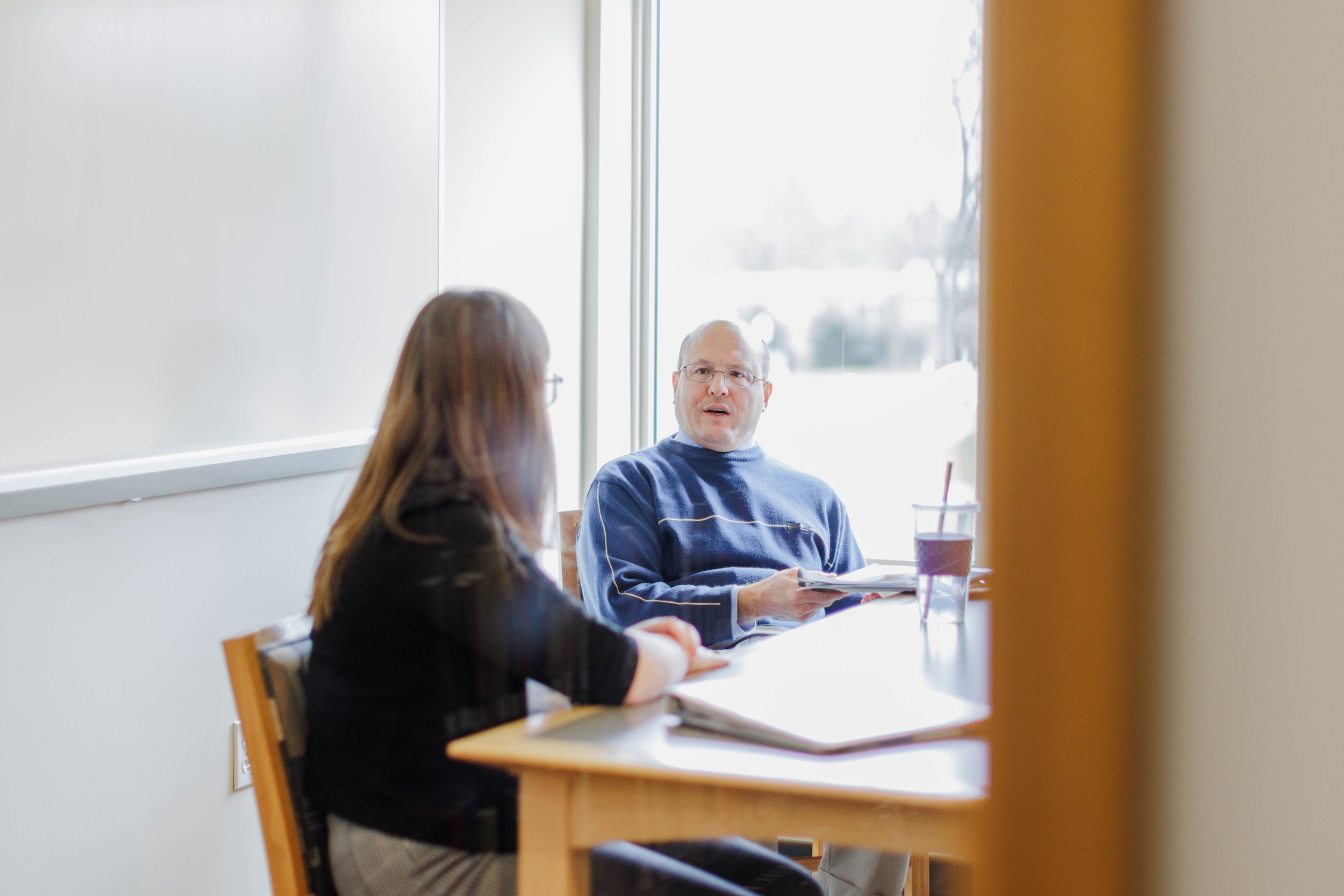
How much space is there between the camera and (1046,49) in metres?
0.24

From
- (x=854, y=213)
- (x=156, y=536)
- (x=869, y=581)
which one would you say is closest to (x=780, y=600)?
(x=869, y=581)

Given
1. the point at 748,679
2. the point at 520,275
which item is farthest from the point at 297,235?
the point at 748,679

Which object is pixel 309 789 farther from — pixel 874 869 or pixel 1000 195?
pixel 1000 195

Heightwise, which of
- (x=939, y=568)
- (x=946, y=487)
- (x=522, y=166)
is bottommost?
(x=939, y=568)

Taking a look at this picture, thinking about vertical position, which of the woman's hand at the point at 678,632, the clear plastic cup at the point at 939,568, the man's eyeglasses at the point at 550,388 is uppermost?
the man's eyeglasses at the point at 550,388

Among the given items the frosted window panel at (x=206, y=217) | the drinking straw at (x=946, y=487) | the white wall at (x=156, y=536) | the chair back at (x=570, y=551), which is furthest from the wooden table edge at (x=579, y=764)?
the chair back at (x=570, y=551)

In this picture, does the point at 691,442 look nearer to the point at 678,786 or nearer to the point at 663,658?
the point at 663,658

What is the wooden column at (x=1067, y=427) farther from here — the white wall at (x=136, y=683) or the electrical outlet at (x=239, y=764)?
the electrical outlet at (x=239, y=764)

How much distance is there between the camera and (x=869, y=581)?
1031mm

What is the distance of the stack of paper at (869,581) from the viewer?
1024 mm

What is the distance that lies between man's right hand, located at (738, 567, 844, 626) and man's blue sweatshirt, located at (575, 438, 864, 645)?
0.02 m

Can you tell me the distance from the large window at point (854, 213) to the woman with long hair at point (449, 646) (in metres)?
0.24

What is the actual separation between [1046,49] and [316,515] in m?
1.04

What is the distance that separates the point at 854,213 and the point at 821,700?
363 millimetres
